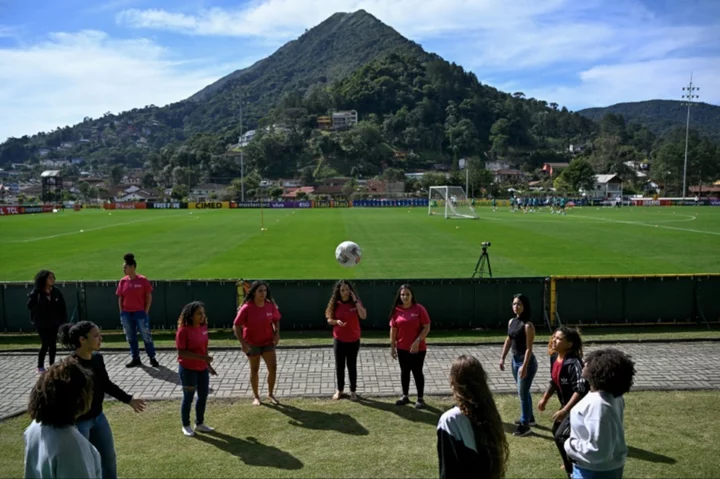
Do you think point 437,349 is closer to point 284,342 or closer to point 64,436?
point 284,342

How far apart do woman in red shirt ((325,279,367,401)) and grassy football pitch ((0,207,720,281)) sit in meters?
10.3

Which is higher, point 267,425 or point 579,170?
point 579,170

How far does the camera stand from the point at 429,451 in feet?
20.7

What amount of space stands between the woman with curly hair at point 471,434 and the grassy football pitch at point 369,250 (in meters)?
15.1

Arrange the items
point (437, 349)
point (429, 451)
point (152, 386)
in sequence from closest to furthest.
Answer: point (429, 451) < point (152, 386) < point (437, 349)

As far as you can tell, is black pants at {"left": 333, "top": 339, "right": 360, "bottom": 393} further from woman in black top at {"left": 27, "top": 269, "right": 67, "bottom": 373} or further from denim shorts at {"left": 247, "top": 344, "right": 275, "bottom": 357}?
woman in black top at {"left": 27, "top": 269, "right": 67, "bottom": 373}

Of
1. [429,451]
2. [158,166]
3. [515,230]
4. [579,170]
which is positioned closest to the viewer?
[429,451]

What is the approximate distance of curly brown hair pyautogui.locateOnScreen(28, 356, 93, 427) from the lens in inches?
127

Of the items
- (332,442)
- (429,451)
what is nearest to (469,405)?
(429,451)

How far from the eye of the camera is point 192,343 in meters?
6.71

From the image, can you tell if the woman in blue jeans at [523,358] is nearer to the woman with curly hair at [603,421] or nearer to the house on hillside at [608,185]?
the woman with curly hair at [603,421]

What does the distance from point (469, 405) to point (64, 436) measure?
2.50m

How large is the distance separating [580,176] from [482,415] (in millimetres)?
118565

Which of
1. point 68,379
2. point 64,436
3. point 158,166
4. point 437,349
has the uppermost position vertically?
point 158,166
